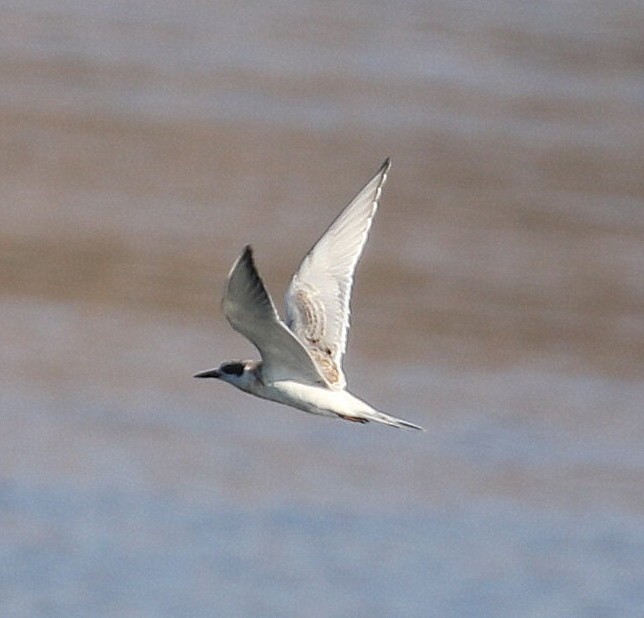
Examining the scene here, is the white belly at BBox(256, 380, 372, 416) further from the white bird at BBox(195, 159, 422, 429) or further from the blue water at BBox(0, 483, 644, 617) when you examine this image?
the blue water at BBox(0, 483, 644, 617)

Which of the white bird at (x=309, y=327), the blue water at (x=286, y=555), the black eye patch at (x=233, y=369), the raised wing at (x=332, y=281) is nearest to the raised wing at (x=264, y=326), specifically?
the white bird at (x=309, y=327)

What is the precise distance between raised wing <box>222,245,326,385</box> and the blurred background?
4077mm

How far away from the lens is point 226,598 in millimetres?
11039

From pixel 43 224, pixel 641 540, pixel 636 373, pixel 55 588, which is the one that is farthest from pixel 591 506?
pixel 43 224

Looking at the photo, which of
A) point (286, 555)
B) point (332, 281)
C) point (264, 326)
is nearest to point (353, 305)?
point (286, 555)

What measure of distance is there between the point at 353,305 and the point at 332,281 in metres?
6.07

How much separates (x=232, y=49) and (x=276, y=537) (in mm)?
7289

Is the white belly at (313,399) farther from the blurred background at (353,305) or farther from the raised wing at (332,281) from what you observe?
the blurred background at (353,305)

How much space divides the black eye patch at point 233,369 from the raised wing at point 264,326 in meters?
0.15

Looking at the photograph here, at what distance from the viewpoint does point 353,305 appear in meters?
13.8

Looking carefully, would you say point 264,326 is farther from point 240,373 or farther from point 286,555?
point 286,555

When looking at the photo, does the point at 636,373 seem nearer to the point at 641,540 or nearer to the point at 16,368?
the point at 641,540

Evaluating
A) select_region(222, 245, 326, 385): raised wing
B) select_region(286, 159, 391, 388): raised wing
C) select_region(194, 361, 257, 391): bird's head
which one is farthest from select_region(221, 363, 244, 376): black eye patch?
select_region(286, 159, 391, 388): raised wing

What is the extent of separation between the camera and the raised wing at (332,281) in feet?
24.8
